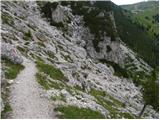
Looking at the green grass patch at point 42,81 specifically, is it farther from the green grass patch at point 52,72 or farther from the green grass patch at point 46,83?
the green grass patch at point 52,72

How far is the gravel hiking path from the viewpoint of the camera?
42794 mm

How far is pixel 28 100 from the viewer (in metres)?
47.1

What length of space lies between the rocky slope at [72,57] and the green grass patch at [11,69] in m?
3.73

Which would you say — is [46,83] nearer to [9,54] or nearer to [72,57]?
[9,54]

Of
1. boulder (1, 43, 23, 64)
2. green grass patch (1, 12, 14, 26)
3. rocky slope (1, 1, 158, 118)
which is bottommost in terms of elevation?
rocky slope (1, 1, 158, 118)

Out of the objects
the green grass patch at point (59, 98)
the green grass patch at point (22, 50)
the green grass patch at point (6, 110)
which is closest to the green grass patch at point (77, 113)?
the green grass patch at point (59, 98)

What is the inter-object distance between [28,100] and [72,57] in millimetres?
61194

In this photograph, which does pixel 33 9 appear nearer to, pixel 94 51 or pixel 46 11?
pixel 46 11

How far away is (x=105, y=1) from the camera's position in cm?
19100

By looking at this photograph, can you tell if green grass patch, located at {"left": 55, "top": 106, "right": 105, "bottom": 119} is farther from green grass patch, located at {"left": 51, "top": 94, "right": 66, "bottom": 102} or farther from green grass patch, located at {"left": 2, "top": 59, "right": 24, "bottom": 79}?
green grass patch, located at {"left": 2, "top": 59, "right": 24, "bottom": 79}

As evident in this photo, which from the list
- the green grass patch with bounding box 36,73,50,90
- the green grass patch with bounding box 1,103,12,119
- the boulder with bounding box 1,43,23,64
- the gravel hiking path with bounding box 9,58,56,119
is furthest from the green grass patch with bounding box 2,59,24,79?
the green grass patch with bounding box 1,103,12,119

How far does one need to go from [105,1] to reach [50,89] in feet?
468

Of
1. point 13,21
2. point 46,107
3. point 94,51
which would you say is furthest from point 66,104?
point 94,51

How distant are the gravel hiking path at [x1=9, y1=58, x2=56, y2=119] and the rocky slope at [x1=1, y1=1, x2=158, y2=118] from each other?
1.47 metres
